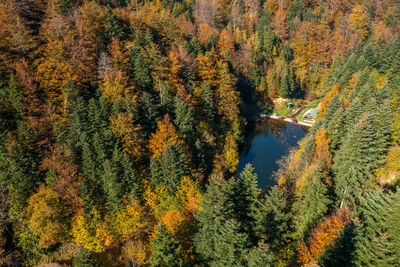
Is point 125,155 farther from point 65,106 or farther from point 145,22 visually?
point 145,22

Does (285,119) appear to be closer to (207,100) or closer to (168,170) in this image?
(207,100)

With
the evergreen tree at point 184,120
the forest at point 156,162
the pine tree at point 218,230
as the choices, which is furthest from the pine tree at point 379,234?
the evergreen tree at point 184,120

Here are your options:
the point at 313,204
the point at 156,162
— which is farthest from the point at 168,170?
the point at 313,204

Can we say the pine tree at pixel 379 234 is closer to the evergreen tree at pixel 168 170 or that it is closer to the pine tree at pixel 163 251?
the pine tree at pixel 163 251

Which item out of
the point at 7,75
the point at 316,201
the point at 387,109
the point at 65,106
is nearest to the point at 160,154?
the point at 65,106

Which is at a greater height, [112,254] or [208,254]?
[208,254]

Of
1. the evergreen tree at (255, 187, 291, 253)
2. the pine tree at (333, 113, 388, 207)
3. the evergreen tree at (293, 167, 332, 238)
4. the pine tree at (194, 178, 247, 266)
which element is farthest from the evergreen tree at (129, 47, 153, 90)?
the pine tree at (333, 113, 388, 207)
